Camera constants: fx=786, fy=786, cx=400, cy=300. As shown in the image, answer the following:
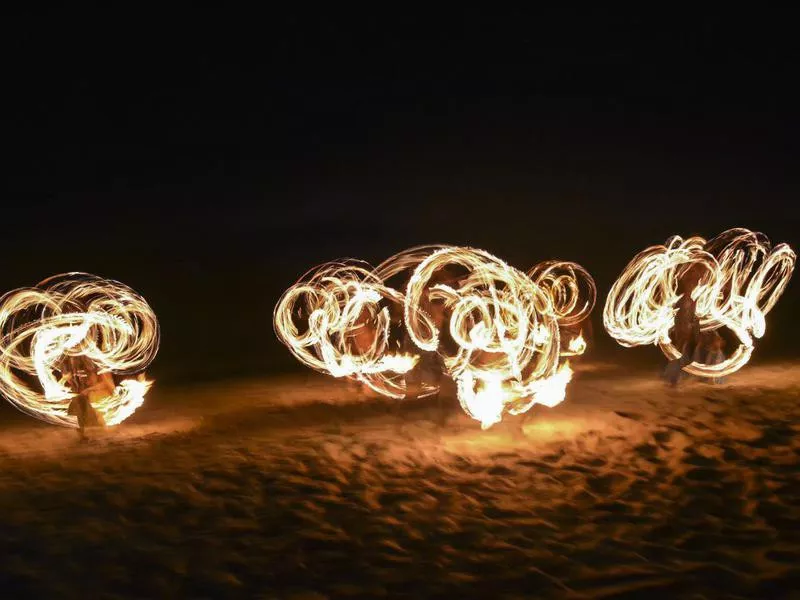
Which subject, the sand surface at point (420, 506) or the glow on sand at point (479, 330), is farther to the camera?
the glow on sand at point (479, 330)

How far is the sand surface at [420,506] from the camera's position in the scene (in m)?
4.72

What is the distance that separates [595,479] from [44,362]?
6306 millimetres

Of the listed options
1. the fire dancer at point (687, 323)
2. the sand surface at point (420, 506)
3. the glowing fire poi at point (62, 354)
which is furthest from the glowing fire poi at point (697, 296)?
the glowing fire poi at point (62, 354)

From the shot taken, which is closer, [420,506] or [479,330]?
[420,506]

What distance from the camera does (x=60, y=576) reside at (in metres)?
4.89

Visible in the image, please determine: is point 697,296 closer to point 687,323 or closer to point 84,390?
point 687,323

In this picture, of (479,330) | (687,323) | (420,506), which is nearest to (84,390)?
(479,330)

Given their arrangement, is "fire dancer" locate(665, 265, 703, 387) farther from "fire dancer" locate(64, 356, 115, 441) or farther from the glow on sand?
"fire dancer" locate(64, 356, 115, 441)

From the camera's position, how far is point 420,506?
5.98 meters

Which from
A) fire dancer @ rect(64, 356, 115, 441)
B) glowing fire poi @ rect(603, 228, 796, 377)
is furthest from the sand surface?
glowing fire poi @ rect(603, 228, 796, 377)

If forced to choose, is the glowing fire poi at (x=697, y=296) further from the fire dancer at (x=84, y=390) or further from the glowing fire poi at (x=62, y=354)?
the fire dancer at (x=84, y=390)

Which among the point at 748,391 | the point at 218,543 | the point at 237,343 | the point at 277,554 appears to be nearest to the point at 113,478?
the point at 218,543

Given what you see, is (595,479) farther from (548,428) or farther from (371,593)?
(371,593)

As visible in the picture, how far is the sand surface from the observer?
186 inches
